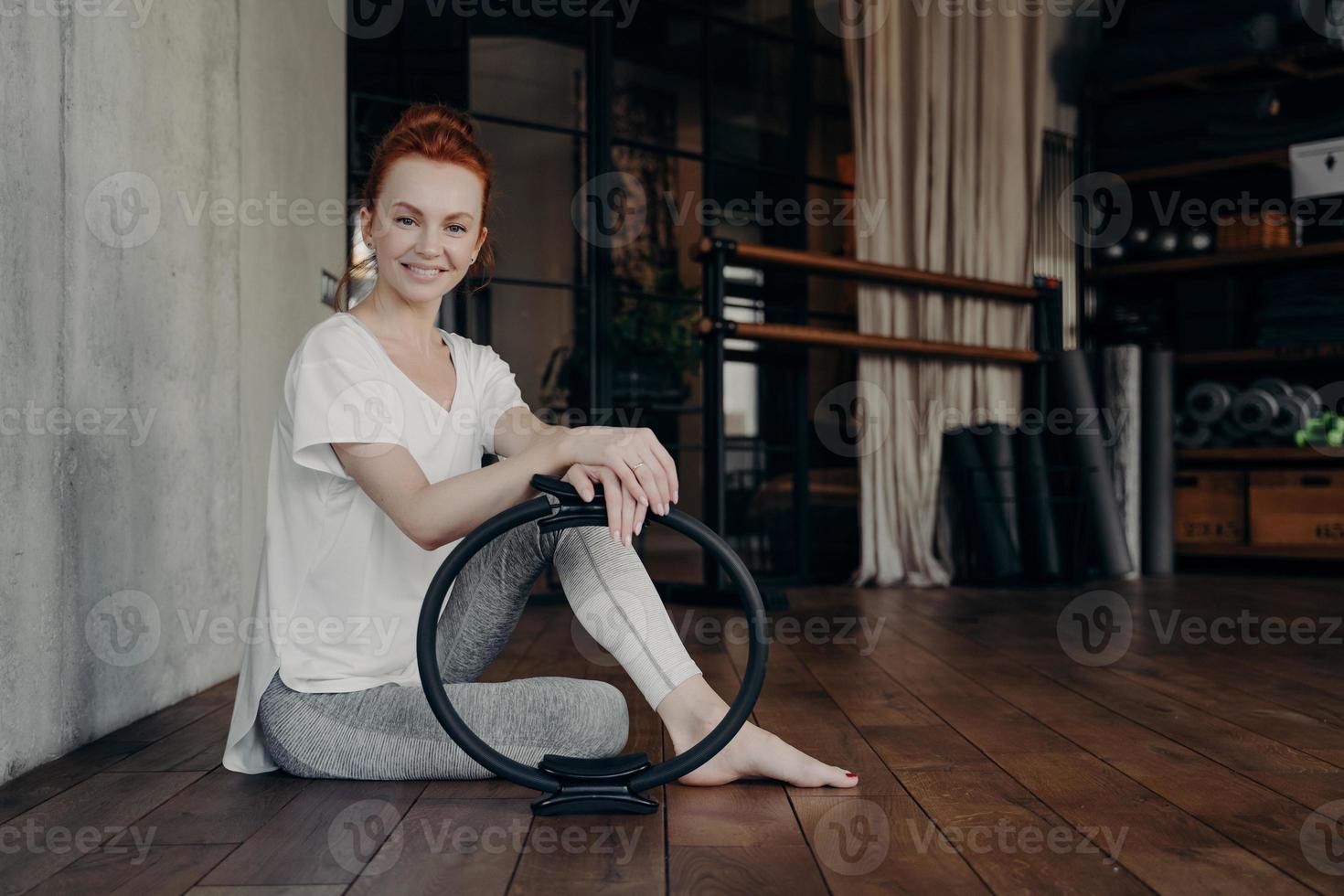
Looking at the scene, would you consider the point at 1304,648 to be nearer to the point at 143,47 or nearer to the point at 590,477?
the point at 590,477

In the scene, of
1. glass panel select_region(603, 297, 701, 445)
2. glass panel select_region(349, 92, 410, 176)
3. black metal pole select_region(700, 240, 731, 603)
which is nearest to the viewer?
glass panel select_region(349, 92, 410, 176)

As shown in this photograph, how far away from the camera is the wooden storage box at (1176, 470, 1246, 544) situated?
3.95m

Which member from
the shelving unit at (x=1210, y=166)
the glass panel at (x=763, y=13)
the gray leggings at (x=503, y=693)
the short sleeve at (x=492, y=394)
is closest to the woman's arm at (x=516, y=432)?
the short sleeve at (x=492, y=394)

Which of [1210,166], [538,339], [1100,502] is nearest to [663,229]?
[538,339]

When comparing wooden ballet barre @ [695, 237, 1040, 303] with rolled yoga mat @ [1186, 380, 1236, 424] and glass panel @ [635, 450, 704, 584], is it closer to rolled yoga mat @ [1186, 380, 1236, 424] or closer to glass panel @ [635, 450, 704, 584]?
glass panel @ [635, 450, 704, 584]

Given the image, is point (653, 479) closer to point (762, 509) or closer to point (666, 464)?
point (666, 464)

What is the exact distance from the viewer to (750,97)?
12.3 feet

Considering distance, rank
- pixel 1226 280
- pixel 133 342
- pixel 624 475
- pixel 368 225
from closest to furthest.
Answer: pixel 624 475 < pixel 368 225 < pixel 133 342 < pixel 1226 280

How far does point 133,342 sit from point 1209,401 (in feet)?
11.8

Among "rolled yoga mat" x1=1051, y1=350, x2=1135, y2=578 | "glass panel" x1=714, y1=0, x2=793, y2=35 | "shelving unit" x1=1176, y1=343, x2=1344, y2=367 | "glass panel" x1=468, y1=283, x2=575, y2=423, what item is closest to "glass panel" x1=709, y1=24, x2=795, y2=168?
"glass panel" x1=714, y1=0, x2=793, y2=35

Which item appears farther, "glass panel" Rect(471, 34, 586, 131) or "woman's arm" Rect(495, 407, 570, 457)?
"glass panel" Rect(471, 34, 586, 131)

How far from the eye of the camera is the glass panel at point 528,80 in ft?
10.4

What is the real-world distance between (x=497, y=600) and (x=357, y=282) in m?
1.65

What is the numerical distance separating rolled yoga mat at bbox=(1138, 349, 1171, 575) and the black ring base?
3.23 m
